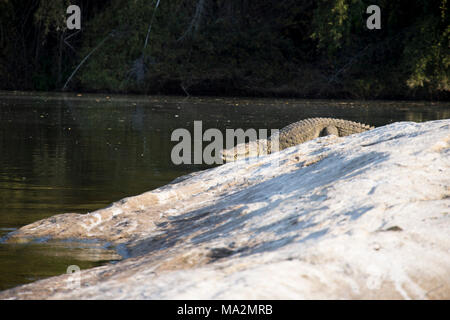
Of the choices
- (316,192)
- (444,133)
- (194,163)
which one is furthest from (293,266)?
(194,163)

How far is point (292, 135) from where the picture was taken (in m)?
8.12

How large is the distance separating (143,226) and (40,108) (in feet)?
36.7

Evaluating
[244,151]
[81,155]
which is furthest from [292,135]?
[81,155]

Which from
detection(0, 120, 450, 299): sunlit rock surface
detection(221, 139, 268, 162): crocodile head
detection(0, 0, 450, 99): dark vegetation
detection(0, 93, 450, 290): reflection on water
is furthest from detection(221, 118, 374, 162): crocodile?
detection(0, 0, 450, 99): dark vegetation

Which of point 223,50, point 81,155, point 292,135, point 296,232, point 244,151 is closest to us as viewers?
point 296,232

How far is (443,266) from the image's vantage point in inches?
102

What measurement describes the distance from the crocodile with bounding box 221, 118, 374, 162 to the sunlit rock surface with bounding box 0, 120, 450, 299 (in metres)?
2.42

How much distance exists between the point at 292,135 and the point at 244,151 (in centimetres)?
120

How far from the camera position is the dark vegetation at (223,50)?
21.2 meters

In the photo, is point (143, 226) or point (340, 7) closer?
point (143, 226)

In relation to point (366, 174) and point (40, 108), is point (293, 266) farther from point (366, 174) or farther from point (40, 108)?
point (40, 108)

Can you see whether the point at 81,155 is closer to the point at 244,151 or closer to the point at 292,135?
the point at 244,151

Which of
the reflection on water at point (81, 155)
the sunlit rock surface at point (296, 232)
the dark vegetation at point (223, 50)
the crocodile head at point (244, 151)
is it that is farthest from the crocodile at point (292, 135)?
the dark vegetation at point (223, 50)

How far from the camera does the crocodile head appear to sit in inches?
275
